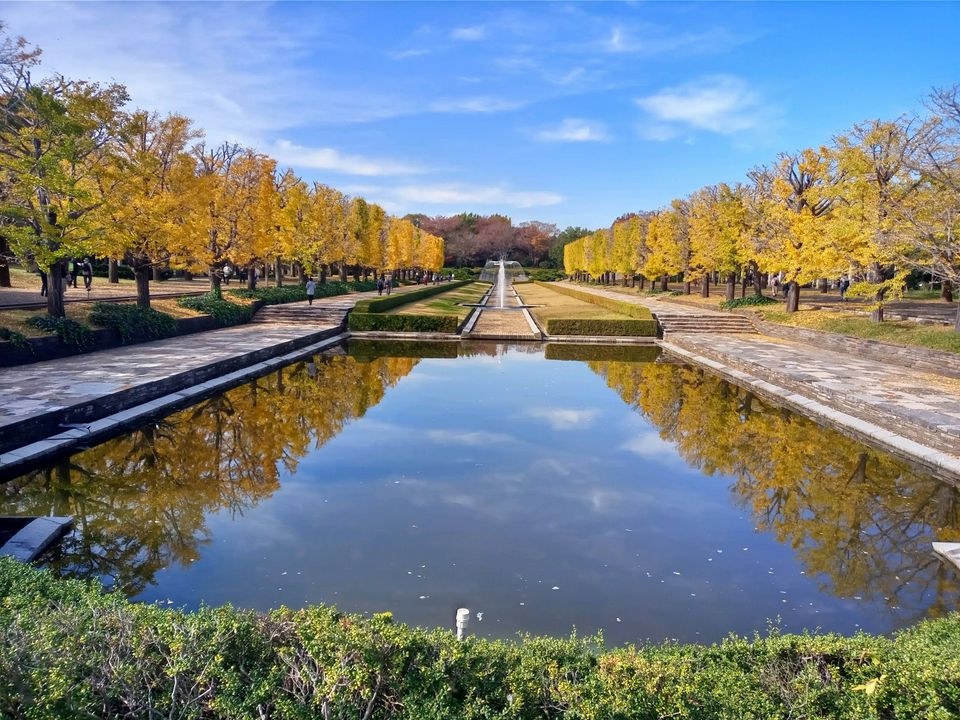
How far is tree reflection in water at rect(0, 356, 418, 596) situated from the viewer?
20.3ft

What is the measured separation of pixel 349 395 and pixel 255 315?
1609cm

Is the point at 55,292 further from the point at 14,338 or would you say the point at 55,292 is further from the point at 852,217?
the point at 852,217

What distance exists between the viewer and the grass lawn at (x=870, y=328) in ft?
56.8

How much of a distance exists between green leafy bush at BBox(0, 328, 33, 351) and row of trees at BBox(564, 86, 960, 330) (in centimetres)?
2319

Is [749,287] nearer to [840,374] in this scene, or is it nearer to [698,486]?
[840,374]

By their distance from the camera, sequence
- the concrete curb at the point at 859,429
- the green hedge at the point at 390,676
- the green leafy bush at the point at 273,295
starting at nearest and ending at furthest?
the green hedge at the point at 390,676
the concrete curb at the point at 859,429
the green leafy bush at the point at 273,295

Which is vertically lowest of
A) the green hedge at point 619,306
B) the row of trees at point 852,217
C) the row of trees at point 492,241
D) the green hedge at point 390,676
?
the green hedge at point 390,676

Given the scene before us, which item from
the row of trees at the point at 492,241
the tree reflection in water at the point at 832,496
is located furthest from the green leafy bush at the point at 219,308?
the row of trees at the point at 492,241

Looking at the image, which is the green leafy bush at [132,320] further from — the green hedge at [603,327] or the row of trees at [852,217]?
the row of trees at [852,217]

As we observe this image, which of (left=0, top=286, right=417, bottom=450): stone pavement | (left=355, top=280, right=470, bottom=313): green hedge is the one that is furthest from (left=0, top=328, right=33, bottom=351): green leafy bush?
(left=355, top=280, right=470, bottom=313): green hedge

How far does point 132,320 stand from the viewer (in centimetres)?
1873

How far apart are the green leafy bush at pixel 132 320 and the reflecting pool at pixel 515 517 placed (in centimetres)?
787

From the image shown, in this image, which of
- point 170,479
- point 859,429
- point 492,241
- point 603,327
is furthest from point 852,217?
point 492,241

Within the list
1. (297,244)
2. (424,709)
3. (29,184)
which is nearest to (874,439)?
(424,709)
